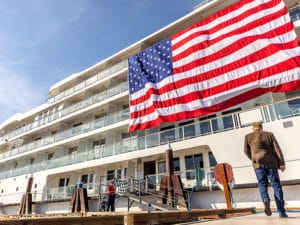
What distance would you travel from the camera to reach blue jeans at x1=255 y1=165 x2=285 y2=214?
14.4 feet

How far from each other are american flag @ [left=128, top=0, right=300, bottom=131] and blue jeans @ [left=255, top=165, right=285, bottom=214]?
5.72m

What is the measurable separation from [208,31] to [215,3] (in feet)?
23.7

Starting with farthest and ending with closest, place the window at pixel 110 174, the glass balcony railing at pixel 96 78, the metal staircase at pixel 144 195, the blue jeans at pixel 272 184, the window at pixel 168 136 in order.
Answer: the glass balcony railing at pixel 96 78 < the window at pixel 110 174 < the window at pixel 168 136 < the metal staircase at pixel 144 195 < the blue jeans at pixel 272 184

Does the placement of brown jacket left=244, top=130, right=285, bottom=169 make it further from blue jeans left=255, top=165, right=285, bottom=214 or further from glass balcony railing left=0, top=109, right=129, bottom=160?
glass balcony railing left=0, top=109, right=129, bottom=160

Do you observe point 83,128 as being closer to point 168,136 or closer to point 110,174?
point 110,174

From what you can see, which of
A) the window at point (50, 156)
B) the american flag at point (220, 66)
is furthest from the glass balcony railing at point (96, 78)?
the american flag at point (220, 66)

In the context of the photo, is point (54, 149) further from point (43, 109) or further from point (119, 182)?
point (119, 182)

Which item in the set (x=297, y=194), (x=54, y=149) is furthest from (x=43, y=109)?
(x=297, y=194)

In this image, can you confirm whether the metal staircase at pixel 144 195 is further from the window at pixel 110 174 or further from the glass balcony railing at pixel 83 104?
the glass balcony railing at pixel 83 104

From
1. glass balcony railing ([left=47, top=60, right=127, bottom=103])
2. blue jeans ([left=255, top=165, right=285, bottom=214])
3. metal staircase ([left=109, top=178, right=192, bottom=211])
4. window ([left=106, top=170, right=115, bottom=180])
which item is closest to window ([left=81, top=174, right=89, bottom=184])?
window ([left=106, top=170, right=115, bottom=180])

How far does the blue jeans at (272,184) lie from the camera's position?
4.40 metres

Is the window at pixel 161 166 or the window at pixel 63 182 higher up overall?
the window at pixel 161 166

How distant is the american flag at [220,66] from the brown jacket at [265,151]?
17.8 feet

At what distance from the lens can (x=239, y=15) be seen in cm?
1191
